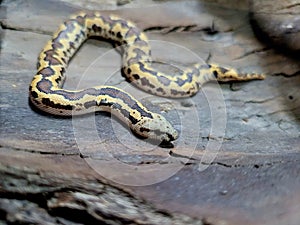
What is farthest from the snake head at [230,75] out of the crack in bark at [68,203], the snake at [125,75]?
the crack in bark at [68,203]

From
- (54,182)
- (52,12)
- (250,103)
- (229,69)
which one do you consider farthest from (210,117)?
(52,12)

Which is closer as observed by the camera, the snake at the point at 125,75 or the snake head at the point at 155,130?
the snake head at the point at 155,130

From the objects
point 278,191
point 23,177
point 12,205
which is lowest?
point 12,205

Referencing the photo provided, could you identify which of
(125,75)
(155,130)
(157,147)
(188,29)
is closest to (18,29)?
(125,75)

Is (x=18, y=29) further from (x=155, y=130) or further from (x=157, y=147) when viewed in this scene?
(x=157, y=147)

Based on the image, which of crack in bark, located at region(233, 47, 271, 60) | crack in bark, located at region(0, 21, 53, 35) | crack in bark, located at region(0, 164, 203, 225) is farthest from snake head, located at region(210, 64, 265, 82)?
crack in bark, located at region(0, 164, 203, 225)

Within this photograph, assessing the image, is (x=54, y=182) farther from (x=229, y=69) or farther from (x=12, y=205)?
(x=229, y=69)

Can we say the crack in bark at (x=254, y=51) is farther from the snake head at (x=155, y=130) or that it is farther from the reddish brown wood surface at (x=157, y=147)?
the snake head at (x=155, y=130)

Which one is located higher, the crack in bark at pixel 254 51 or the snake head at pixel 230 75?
the crack in bark at pixel 254 51
